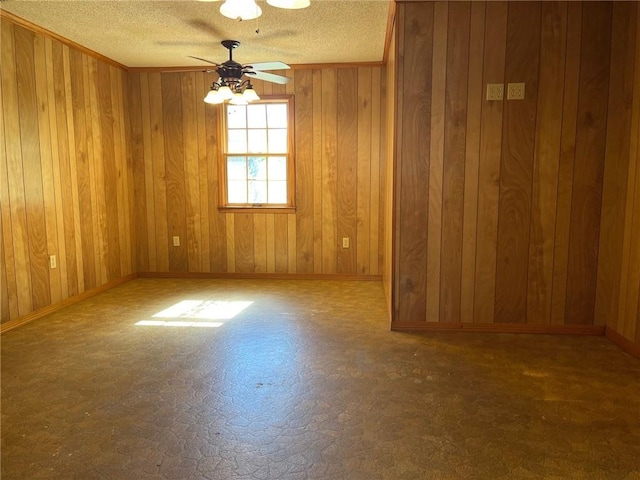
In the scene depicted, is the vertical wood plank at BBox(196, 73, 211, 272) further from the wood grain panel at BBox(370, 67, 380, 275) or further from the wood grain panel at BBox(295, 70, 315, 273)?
the wood grain panel at BBox(370, 67, 380, 275)

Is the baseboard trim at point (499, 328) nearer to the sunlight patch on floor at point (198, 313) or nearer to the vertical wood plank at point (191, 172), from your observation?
the sunlight patch on floor at point (198, 313)

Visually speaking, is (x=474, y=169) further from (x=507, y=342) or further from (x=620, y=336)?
(x=620, y=336)

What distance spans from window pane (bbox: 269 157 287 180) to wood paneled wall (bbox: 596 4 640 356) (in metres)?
3.26

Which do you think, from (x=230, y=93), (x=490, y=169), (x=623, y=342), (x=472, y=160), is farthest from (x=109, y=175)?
(x=623, y=342)

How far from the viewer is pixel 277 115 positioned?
5.19 metres

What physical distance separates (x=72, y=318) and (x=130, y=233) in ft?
5.77

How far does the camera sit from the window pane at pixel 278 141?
521cm

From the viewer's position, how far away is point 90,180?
455 centimetres

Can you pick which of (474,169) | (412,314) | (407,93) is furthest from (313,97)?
(412,314)

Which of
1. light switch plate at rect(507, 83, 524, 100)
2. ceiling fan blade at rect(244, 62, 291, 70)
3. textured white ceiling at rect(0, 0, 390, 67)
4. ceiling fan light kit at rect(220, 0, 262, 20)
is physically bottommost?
light switch plate at rect(507, 83, 524, 100)

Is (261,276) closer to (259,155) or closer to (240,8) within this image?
(259,155)

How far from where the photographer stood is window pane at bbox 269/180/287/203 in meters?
5.28

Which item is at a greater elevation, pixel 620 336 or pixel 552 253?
pixel 552 253

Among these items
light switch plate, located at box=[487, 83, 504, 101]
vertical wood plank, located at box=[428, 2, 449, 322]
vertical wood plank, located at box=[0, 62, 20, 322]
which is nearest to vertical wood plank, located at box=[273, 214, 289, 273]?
vertical wood plank, located at box=[428, 2, 449, 322]
